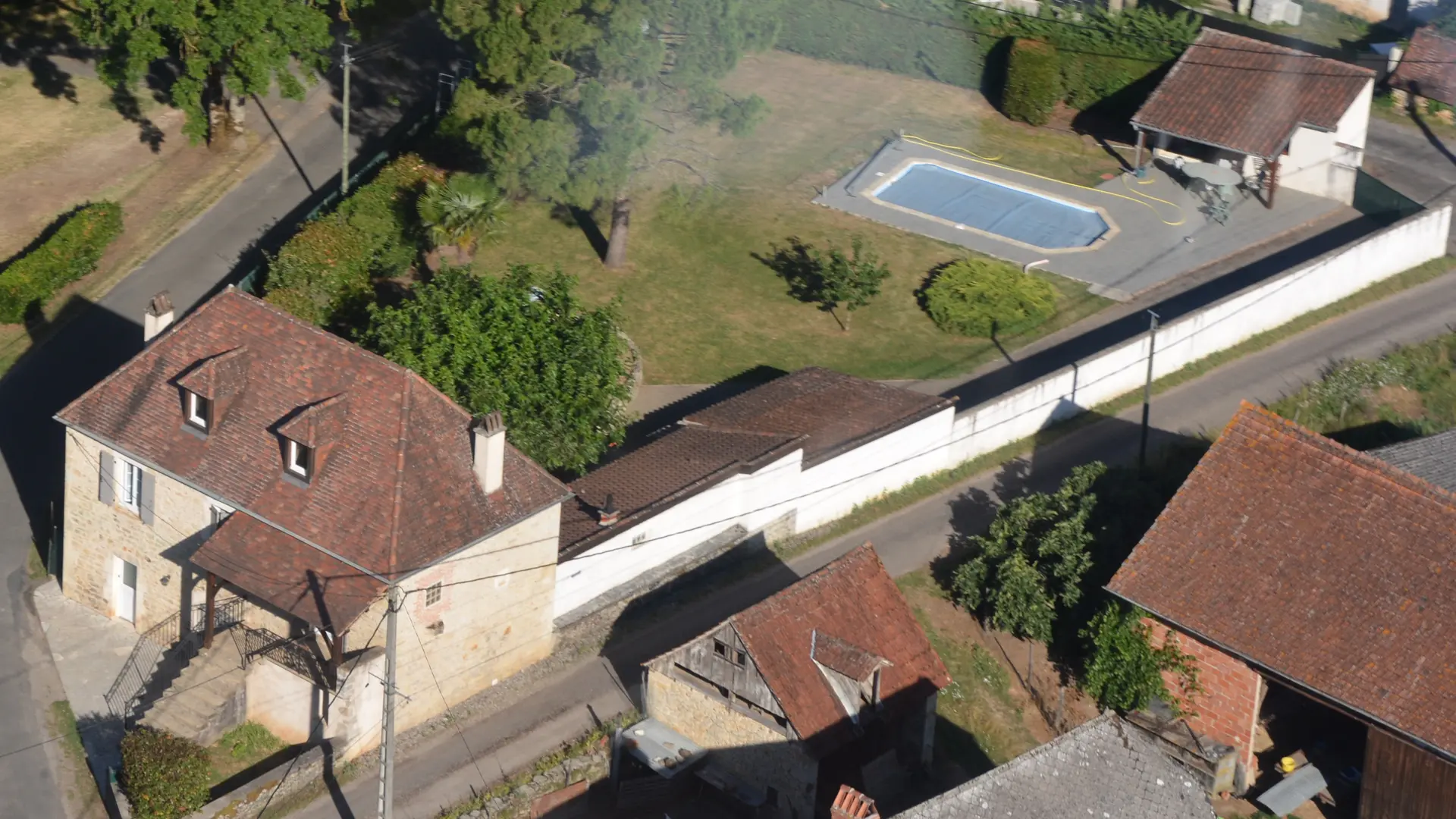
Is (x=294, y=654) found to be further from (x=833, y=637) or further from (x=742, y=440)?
(x=742, y=440)

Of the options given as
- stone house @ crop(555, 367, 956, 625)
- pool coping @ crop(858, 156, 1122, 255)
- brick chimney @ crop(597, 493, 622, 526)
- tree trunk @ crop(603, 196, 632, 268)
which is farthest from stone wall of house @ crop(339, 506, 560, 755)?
Answer: pool coping @ crop(858, 156, 1122, 255)

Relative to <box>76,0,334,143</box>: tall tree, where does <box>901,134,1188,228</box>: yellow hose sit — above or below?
below

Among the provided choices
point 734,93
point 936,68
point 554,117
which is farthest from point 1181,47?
point 554,117

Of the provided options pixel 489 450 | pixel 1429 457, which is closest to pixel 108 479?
pixel 489 450

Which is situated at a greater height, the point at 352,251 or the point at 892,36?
the point at 892,36

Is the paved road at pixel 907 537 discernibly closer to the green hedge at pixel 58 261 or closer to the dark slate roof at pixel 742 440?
the dark slate roof at pixel 742 440

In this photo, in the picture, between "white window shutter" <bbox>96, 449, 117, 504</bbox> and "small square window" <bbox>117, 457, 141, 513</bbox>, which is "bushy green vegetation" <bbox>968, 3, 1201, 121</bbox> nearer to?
"small square window" <bbox>117, 457, 141, 513</bbox>
